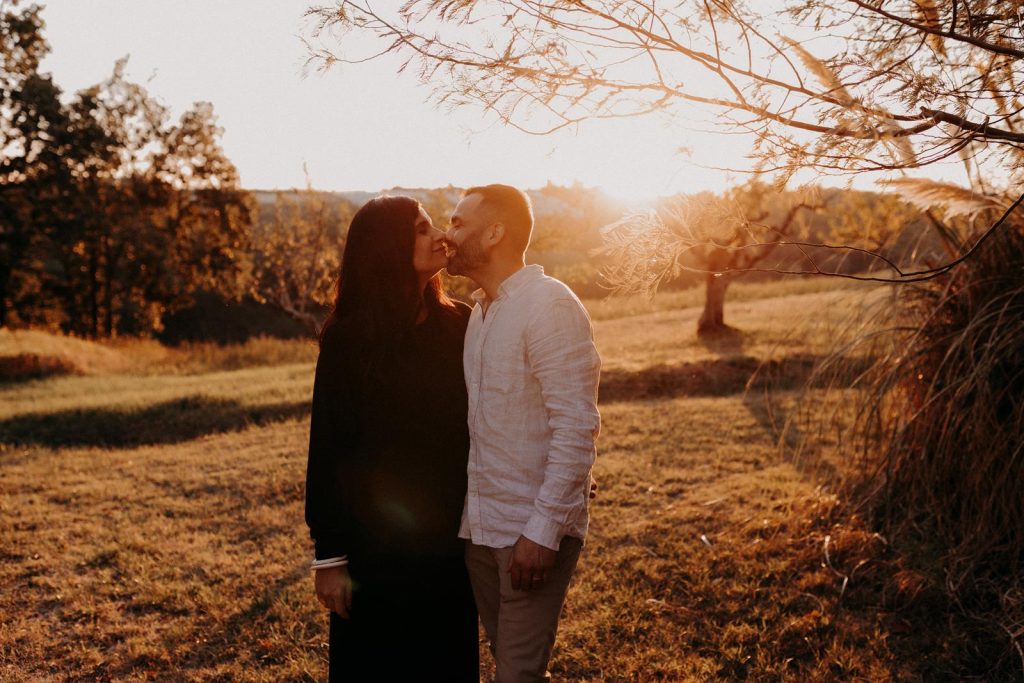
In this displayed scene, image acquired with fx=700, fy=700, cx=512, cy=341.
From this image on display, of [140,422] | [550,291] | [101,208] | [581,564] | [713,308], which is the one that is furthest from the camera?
[101,208]

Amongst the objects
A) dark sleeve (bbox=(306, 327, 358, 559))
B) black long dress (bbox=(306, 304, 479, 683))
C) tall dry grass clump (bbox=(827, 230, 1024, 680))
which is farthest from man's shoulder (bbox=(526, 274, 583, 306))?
tall dry grass clump (bbox=(827, 230, 1024, 680))

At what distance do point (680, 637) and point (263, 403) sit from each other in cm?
937

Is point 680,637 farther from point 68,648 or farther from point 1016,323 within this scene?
point 68,648

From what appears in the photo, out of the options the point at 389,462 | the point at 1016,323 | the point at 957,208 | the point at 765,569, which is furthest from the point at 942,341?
the point at 389,462

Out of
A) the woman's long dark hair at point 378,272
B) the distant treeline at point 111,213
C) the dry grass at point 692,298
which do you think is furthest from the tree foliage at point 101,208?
the woman's long dark hair at point 378,272

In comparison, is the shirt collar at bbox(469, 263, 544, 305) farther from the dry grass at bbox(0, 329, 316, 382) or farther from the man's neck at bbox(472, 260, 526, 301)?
the dry grass at bbox(0, 329, 316, 382)

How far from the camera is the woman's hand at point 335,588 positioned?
2484mm

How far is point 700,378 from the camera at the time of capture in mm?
12078

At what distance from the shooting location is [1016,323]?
3.88m

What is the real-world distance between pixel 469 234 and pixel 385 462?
0.88m

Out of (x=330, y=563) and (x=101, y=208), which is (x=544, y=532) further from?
(x=101, y=208)

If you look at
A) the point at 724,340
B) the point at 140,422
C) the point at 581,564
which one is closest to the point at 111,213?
the point at 140,422

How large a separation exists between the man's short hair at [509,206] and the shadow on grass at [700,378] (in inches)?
357

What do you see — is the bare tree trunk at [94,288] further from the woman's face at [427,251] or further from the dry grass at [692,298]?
the woman's face at [427,251]
